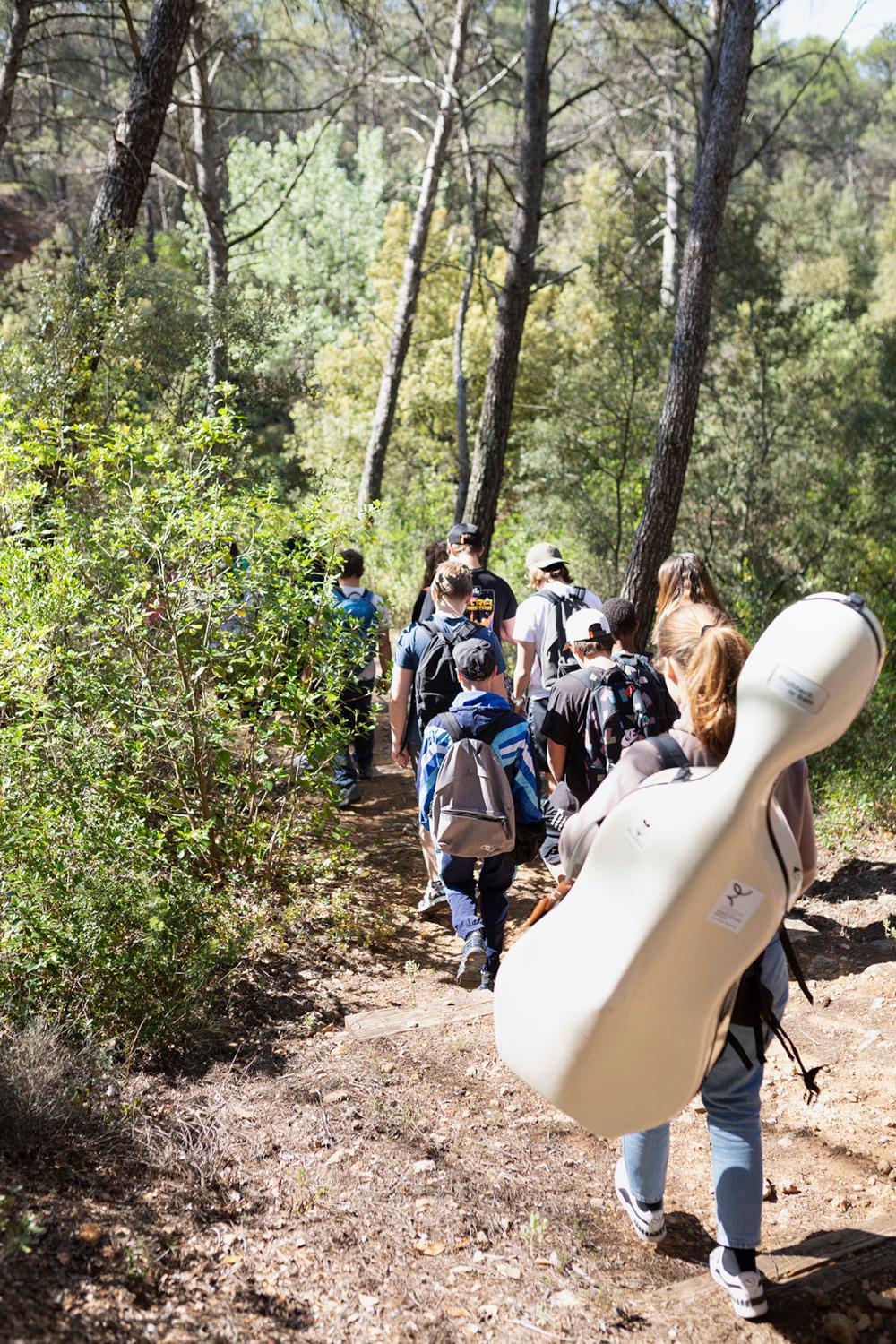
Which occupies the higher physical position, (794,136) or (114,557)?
(794,136)

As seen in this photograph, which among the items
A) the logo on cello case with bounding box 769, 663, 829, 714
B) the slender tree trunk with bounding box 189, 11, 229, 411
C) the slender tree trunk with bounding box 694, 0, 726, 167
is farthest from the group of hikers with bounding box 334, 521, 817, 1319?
the slender tree trunk with bounding box 694, 0, 726, 167

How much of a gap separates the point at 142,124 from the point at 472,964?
6.73 meters

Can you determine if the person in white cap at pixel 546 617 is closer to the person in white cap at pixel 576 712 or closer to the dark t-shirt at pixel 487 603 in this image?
the dark t-shirt at pixel 487 603

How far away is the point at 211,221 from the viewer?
11.0 m

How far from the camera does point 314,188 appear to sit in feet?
94.8

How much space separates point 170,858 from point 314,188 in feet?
90.1

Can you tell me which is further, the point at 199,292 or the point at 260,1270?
the point at 199,292

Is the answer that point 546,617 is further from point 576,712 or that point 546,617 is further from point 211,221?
point 211,221

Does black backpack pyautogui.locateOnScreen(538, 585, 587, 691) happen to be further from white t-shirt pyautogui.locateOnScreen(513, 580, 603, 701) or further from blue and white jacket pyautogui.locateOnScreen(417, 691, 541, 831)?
blue and white jacket pyautogui.locateOnScreen(417, 691, 541, 831)

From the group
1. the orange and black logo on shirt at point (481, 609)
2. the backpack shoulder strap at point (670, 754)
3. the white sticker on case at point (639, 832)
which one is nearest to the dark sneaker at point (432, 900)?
the orange and black logo on shirt at point (481, 609)

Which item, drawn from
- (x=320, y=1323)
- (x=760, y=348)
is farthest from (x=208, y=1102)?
(x=760, y=348)

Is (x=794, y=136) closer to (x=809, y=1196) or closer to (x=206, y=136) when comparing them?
(x=206, y=136)

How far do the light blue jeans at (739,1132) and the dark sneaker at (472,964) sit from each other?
214cm

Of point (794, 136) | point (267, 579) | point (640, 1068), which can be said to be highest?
point (794, 136)
